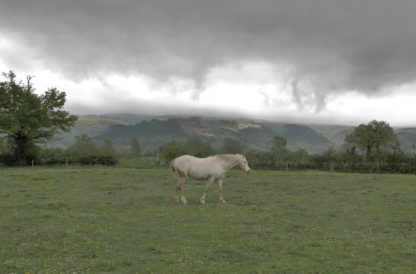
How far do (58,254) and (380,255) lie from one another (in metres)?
10.6

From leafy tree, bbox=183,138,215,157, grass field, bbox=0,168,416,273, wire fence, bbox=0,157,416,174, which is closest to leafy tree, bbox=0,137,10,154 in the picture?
wire fence, bbox=0,157,416,174

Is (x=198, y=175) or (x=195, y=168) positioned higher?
(x=195, y=168)

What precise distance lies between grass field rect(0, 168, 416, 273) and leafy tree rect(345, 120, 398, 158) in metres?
83.8

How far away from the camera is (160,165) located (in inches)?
2534

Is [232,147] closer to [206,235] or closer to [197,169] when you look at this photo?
[197,169]

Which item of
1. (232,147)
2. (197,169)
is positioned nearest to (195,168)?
(197,169)

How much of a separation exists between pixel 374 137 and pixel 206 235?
325ft

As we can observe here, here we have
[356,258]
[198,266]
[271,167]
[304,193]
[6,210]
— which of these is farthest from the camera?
[271,167]

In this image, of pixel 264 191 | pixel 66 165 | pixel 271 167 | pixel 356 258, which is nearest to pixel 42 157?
pixel 66 165

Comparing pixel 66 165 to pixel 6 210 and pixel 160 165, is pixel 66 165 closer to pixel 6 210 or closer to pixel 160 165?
pixel 160 165

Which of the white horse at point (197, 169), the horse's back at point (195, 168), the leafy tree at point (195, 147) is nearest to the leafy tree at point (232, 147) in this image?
the leafy tree at point (195, 147)

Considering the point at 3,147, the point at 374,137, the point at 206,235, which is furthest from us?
the point at 374,137

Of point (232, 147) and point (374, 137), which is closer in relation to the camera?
point (374, 137)

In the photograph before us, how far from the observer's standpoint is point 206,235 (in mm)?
12664
